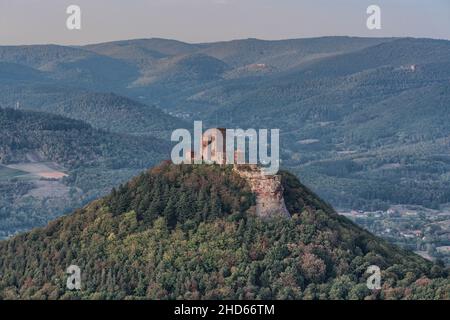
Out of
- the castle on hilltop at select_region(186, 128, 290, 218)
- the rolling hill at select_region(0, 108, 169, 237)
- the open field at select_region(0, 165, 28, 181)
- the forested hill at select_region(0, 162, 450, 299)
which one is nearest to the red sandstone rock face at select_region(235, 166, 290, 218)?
the castle on hilltop at select_region(186, 128, 290, 218)

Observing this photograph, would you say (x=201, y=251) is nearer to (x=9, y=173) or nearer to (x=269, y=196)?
(x=269, y=196)

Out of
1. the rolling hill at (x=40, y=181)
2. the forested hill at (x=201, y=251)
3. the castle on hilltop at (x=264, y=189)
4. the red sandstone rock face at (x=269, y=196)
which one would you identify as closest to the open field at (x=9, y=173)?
the rolling hill at (x=40, y=181)

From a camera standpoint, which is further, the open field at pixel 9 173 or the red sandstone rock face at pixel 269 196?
the open field at pixel 9 173

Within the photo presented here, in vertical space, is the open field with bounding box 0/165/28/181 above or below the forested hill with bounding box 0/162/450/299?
below

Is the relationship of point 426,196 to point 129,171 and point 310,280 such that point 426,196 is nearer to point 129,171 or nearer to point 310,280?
point 129,171

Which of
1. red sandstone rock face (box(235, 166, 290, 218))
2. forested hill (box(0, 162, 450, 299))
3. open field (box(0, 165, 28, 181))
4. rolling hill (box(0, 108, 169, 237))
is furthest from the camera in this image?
open field (box(0, 165, 28, 181))

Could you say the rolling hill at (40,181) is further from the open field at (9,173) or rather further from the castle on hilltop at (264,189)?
the castle on hilltop at (264,189)

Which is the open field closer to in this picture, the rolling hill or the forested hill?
the rolling hill

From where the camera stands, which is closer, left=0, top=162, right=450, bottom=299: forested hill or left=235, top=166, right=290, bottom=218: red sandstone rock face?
left=0, top=162, right=450, bottom=299: forested hill
